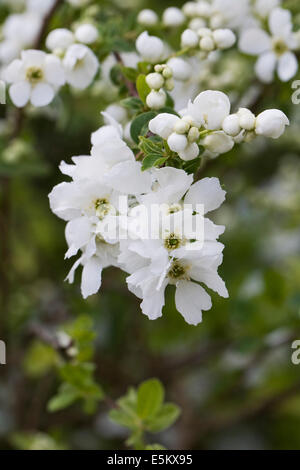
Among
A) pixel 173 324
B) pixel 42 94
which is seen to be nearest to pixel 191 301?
pixel 42 94

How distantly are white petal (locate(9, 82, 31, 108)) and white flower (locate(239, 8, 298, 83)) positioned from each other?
0.36 m

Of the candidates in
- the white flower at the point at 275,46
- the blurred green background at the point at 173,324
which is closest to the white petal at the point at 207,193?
the white flower at the point at 275,46

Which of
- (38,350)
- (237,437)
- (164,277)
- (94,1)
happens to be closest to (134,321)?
(38,350)

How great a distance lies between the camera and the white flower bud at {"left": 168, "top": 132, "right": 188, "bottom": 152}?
0.60m

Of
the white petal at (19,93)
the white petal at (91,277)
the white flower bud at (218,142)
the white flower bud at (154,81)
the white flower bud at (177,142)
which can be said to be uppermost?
the white petal at (19,93)

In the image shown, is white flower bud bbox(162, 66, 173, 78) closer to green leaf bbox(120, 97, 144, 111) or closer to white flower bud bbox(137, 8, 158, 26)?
green leaf bbox(120, 97, 144, 111)

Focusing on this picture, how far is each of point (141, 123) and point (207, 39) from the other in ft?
0.71

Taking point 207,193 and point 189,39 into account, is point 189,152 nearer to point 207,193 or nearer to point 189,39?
point 207,193

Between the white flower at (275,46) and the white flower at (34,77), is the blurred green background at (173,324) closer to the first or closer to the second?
the white flower at (275,46)

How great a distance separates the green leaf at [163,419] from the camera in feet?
2.77

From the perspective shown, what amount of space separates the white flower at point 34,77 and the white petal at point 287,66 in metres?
0.34

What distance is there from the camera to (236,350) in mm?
1213

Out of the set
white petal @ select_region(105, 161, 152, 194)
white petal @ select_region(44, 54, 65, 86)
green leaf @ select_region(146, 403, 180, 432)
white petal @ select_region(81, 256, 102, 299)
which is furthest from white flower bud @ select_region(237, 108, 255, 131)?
green leaf @ select_region(146, 403, 180, 432)

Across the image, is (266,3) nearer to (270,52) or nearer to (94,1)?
(270,52)
